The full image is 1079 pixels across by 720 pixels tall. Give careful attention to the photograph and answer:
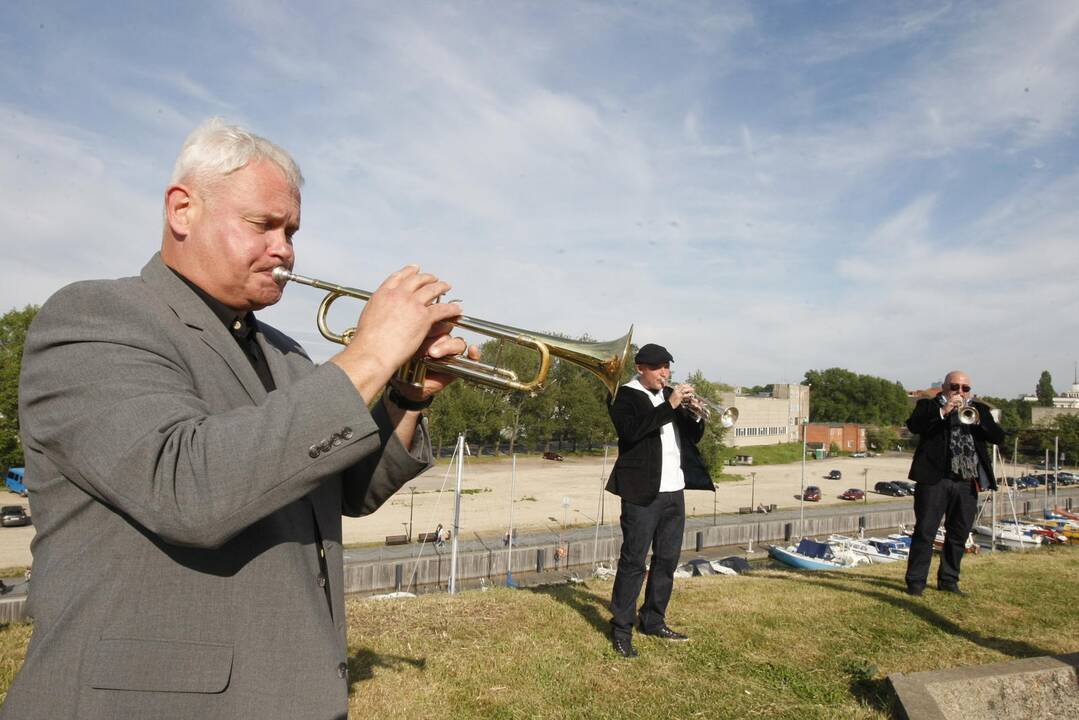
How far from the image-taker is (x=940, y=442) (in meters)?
7.68

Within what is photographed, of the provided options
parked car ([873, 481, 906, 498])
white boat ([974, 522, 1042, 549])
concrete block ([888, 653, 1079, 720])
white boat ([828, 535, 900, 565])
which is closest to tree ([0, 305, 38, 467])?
concrete block ([888, 653, 1079, 720])

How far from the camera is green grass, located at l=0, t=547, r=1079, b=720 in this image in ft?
15.0

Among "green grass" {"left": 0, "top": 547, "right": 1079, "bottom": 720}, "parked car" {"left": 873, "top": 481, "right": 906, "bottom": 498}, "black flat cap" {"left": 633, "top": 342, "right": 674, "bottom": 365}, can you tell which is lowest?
"parked car" {"left": 873, "top": 481, "right": 906, "bottom": 498}

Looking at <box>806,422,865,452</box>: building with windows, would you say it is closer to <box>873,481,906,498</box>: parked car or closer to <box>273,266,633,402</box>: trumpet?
<box>873,481,906,498</box>: parked car

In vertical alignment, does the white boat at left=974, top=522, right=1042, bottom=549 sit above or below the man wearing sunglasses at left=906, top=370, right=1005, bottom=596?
below

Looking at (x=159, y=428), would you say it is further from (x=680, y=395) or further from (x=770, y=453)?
(x=770, y=453)

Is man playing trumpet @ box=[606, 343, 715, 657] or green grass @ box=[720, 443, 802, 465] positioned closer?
man playing trumpet @ box=[606, 343, 715, 657]

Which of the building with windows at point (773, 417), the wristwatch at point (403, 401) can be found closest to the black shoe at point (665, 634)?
the wristwatch at point (403, 401)

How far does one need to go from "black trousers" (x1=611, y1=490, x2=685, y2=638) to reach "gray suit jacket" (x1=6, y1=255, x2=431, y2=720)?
4.28m

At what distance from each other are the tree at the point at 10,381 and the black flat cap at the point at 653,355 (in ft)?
110

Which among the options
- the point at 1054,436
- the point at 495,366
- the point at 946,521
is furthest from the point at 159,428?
the point at 1054,436

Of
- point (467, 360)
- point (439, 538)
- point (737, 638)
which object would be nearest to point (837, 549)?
point (439, 538)

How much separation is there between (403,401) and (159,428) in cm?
111

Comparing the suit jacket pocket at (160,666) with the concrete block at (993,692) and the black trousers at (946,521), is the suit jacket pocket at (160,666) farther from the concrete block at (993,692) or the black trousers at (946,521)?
the black trousers at (946,521)
